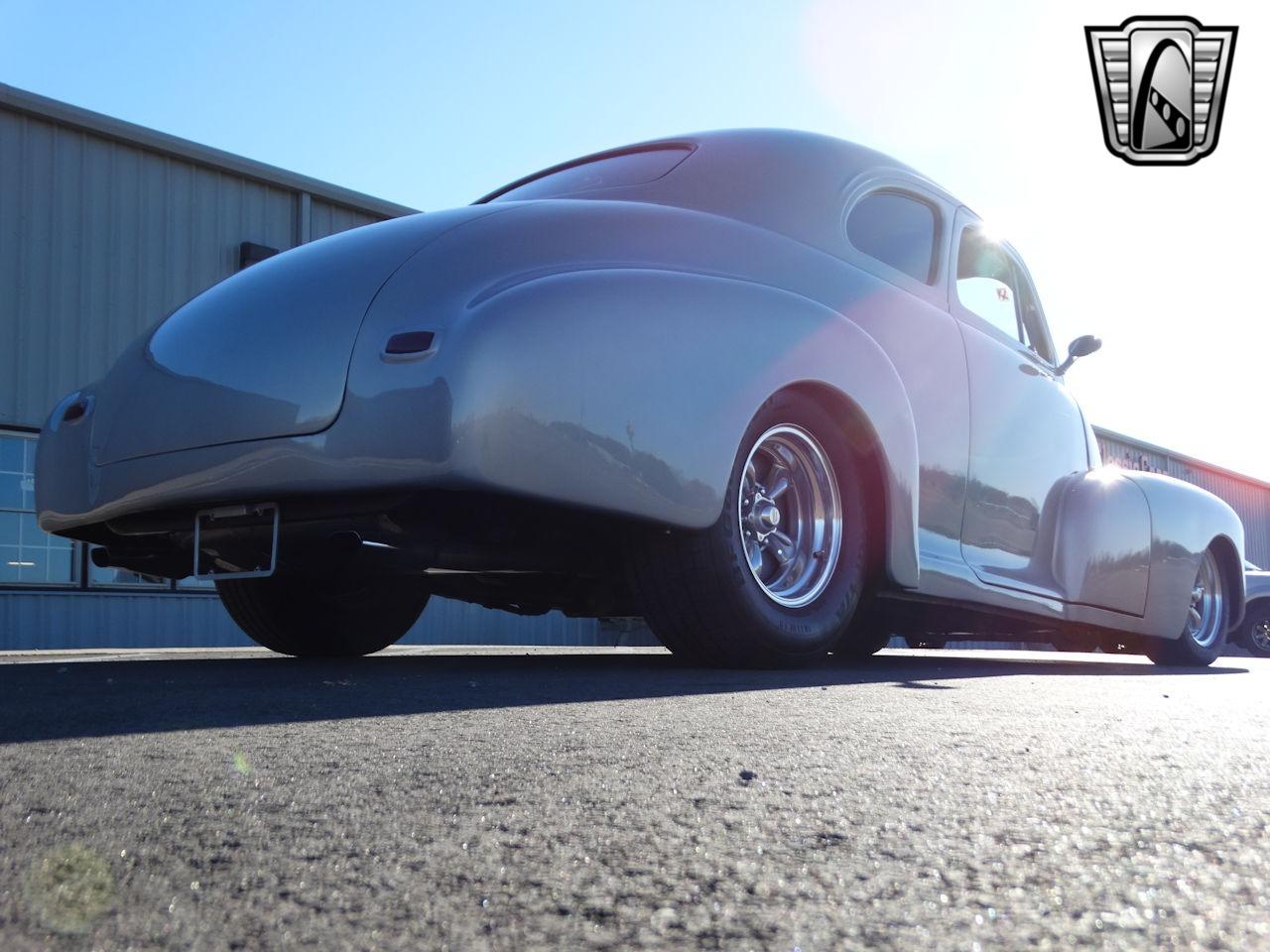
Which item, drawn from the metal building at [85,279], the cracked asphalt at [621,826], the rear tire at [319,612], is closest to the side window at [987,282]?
the rear tire at [319,612]

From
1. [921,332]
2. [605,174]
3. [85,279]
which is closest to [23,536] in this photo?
[85,279]

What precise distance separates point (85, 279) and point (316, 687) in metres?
10.3

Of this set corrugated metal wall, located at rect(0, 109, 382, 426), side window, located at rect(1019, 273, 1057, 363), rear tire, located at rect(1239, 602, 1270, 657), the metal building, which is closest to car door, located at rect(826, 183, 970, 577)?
side window, located at rect(1019, 273, 1057, 363)

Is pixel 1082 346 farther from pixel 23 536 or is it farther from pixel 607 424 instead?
pixel 23 536

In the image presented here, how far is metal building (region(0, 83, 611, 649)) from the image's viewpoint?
1121 centimetres

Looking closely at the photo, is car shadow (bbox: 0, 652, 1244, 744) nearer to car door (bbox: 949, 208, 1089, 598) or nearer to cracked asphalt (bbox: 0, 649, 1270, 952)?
cracked asphalt (bbox: 0, 649, 1270, 952)

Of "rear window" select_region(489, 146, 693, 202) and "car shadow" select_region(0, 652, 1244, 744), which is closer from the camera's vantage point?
"car shadow" select_region(0, 652, 1244, 744)

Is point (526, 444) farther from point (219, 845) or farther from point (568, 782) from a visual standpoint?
point (219, 845)

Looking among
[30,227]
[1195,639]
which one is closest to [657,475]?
[1195,639]

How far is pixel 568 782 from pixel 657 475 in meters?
1.64

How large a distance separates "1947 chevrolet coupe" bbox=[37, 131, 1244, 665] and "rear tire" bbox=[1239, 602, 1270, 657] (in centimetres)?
886

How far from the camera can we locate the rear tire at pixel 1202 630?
5.91 metres

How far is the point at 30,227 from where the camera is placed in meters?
11.5

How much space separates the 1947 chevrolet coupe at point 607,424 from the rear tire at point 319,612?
0.5 inches
